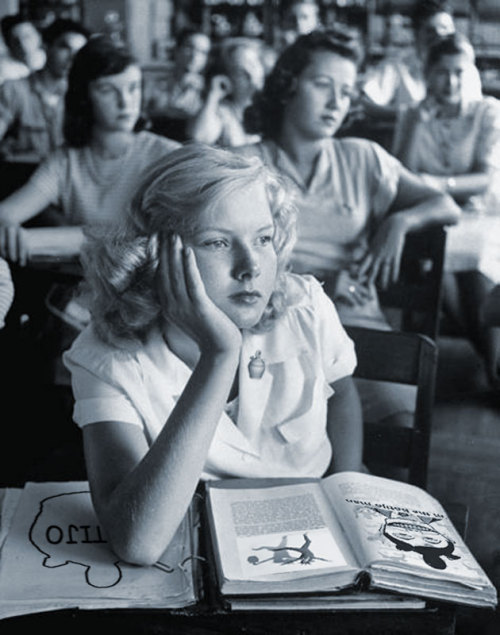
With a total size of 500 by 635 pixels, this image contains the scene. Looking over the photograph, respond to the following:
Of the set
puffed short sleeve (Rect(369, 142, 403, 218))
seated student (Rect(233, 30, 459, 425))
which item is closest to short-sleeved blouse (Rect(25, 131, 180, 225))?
seated student (Rect(233, 30, 459, 425))

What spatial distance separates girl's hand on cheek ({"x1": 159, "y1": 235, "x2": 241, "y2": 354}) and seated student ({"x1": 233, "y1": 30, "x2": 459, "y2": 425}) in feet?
3.14

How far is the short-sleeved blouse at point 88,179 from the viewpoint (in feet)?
7.27

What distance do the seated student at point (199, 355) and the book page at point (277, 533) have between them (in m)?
0.06

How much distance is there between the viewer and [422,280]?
1.90m

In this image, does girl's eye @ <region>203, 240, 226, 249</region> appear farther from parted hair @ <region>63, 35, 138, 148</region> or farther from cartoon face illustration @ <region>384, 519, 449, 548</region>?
parted hair @ <region>63, 35, 138, 148</region>

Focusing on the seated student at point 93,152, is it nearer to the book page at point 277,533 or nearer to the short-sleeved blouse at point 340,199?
the short-sleeved blouse at point 340,199

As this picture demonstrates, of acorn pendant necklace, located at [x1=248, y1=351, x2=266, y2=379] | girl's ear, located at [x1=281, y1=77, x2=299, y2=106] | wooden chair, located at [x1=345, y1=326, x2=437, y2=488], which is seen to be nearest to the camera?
acorn pendant necklace, located at [x1=248, y1=351, x2=266, y2=379]

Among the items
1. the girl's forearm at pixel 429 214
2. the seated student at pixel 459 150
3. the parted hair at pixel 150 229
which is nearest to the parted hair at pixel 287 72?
the girl's forearm at pixel 429 214

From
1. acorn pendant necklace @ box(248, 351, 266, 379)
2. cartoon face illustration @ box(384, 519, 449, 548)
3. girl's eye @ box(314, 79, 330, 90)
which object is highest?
girl's eye @ box(314, 79, 330, 90)

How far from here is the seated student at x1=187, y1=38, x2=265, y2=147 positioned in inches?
163

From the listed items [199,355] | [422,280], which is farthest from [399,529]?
[422,280]

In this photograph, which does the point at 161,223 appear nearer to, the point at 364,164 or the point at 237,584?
the point at 237,584

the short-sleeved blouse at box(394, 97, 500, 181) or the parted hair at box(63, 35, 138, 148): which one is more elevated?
the parted hair at box(63, 35, 138, 148)

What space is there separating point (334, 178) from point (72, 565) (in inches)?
54.5
